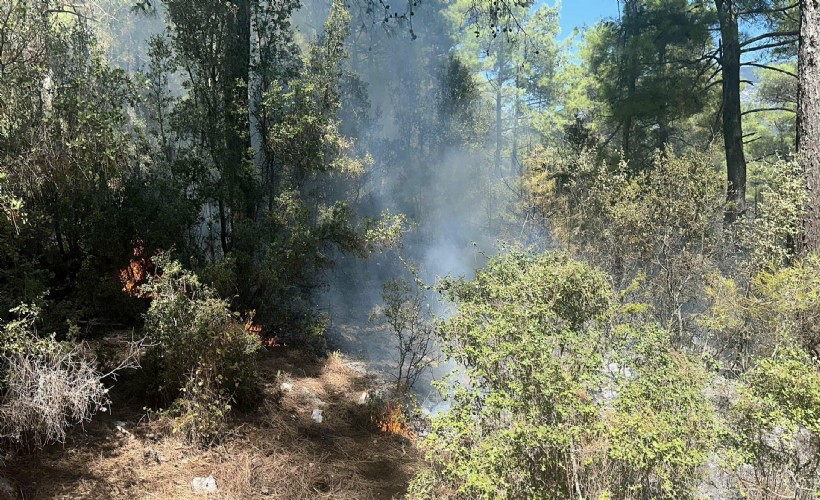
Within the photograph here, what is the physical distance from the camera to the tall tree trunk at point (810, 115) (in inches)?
179

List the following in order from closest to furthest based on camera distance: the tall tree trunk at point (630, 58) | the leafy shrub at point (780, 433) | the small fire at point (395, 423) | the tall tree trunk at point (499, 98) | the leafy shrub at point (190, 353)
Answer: the leafy shrub at point (780, 433) → the leafy shrub at point (190, 353) → the small fire at point (395, 423) → the tall tree trunk at point (630, 58) → the tall tree trunk at point (499, 98)

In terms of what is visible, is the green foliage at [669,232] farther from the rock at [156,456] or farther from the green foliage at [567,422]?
the rock at [156,456]

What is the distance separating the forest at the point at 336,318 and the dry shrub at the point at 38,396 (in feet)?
0.08

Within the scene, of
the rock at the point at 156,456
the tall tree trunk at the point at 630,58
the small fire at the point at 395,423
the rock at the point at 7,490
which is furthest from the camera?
the tall tree trunk at the point at 630,58

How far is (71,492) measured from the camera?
118 inches

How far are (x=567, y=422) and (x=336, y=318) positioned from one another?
9.67 metres

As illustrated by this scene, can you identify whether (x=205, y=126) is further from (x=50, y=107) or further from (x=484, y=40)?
(x=484, y=40)

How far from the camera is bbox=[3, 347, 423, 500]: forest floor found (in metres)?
3.19

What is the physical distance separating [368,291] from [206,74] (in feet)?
28.2

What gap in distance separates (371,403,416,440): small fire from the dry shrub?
293cm

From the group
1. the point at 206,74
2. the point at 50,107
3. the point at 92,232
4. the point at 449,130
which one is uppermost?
the point at 449,130

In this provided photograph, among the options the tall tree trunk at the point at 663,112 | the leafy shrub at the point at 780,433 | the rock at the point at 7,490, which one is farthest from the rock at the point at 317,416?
the tall tree trunk at the point at 663,112

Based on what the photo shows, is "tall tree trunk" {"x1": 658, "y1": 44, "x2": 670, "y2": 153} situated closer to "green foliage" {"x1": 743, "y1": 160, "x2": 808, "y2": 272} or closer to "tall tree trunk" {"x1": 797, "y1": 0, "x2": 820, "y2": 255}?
"green foliage" {"x1": 743, "y1": 160, "x2": 808, "y2": 272}

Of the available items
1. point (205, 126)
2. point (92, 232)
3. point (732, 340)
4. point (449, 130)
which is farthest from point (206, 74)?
point (449, 130)
